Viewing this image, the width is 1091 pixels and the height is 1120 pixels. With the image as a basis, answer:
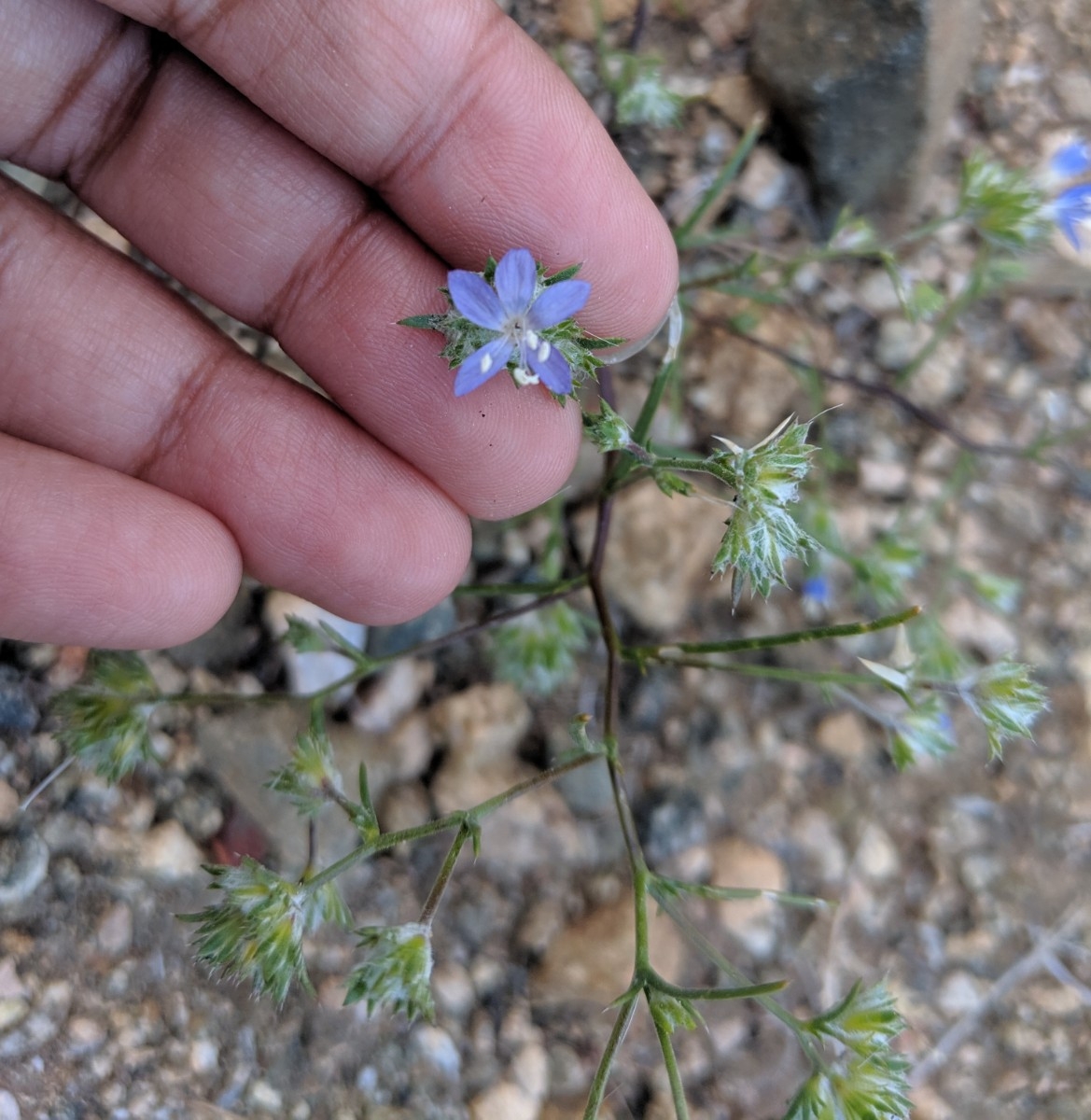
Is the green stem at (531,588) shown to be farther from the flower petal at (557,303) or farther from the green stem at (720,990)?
the green stem at (720,990)

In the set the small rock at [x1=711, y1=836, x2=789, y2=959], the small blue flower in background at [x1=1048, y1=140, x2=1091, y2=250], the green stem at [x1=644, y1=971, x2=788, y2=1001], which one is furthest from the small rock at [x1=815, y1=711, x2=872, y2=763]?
the small blue flower in background at [x1=1048, y1=140, x2=1091, y2=250]

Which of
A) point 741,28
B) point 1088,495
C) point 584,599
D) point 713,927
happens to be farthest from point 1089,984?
point 741,28

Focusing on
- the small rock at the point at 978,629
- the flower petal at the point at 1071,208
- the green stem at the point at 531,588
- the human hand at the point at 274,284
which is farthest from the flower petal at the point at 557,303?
the small rock at the point at 978,629

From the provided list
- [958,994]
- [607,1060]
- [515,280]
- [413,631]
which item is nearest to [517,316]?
[515,280]

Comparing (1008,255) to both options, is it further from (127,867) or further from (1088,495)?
(127,867)

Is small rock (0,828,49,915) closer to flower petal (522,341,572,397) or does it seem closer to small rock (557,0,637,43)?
flower petal (522,341,572,397)

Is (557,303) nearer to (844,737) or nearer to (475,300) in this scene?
(475,300)

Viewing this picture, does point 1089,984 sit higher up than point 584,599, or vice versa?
point 584,599
